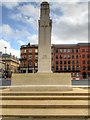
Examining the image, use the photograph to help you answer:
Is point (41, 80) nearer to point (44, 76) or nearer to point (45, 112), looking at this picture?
point (44, 76)

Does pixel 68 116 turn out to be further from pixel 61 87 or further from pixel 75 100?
pixel 61 87

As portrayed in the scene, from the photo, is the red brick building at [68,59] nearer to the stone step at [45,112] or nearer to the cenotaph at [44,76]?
the cenotaph at [44,76]

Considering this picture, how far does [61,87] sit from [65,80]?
0.67 m

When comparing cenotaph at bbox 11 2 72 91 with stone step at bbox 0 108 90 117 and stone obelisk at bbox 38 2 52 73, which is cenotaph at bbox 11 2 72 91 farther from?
stone step at bbox 0 108 90 117

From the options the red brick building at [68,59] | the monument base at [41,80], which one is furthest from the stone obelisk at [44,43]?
the red brick building at [68,59]

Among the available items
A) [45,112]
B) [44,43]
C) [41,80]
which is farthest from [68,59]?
[45,112]

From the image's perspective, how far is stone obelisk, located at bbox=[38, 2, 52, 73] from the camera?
48.5 ft

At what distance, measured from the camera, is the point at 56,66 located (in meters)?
97.9

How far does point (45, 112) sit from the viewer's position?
8117mm

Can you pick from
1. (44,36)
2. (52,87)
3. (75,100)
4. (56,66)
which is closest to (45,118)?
(75,100)

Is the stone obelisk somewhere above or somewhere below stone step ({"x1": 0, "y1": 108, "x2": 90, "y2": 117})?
above

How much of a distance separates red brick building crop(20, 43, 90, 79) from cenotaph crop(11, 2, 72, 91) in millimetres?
81079

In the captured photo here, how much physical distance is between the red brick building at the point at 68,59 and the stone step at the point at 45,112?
3450 inches

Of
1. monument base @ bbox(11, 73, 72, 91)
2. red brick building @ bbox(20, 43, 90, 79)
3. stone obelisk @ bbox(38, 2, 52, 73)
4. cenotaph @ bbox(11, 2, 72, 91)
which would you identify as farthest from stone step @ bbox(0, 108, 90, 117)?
red brick building @ bbox(20, 43, 90, 79)
